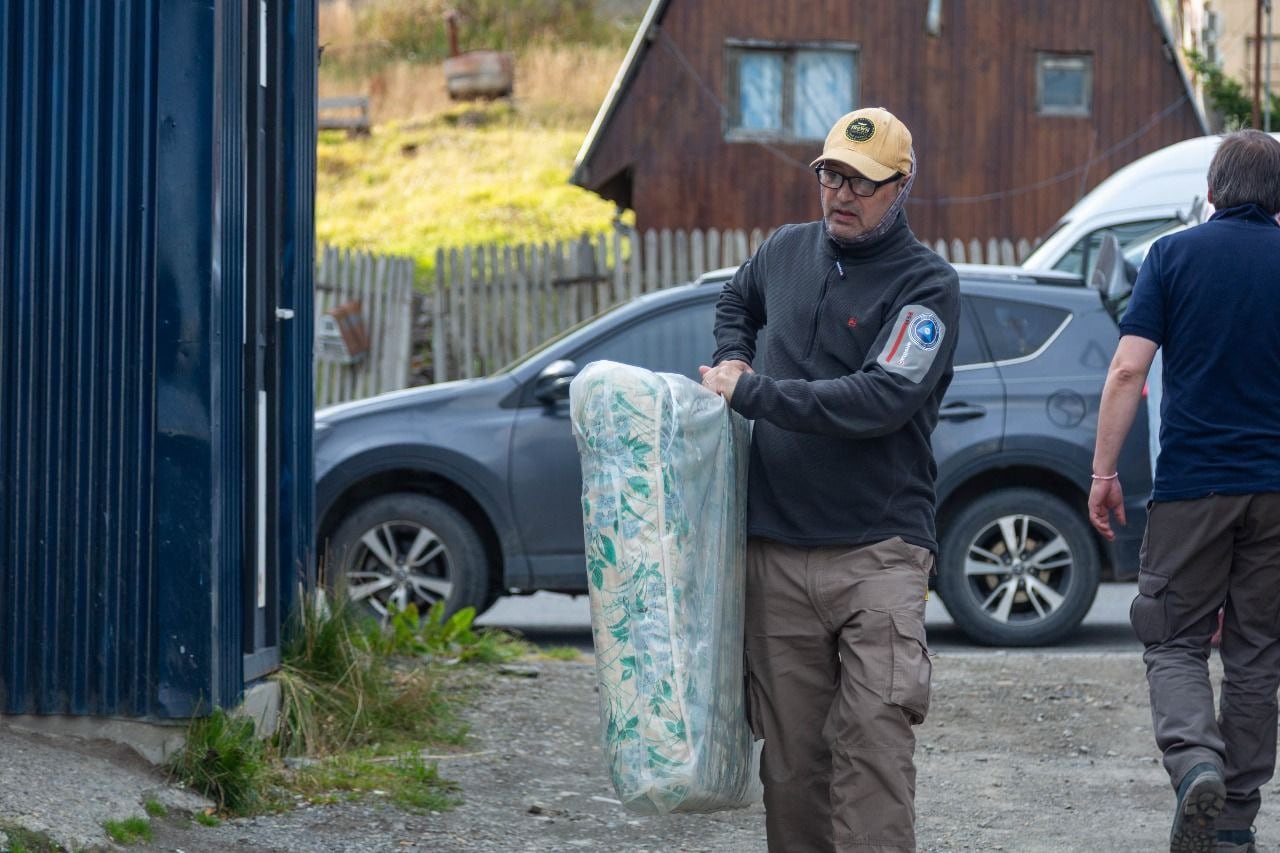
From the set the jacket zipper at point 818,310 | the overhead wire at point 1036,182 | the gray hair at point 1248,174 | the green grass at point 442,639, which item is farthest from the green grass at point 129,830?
the overhead wire at point 1036,182

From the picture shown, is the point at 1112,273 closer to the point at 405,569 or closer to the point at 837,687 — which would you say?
the point at 405,569

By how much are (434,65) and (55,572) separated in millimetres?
43654

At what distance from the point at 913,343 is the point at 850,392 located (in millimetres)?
188

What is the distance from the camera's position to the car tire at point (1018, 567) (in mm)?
8195

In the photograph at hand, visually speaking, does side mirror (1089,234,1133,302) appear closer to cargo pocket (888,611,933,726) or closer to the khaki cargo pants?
the khaki cargo pants

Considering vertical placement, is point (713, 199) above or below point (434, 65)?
below

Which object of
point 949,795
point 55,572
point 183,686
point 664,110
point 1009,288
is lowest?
point 949,795

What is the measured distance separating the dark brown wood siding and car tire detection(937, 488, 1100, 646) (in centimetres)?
1304

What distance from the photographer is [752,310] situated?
4.31 meters

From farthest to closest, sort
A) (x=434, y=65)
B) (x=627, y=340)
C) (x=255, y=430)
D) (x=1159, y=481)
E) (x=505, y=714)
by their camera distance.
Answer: (x=434, y=65), (x=627, y=340), (x=505, y=714), (x=255, y=430), (x=1159, y=481)

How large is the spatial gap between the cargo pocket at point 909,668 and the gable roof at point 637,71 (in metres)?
16.6

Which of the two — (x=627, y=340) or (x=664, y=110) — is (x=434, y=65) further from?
(x=627, y=340)

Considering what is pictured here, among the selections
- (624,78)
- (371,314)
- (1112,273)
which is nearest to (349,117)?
(624,78)

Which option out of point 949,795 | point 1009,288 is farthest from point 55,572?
point 1009,288
